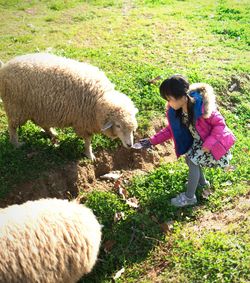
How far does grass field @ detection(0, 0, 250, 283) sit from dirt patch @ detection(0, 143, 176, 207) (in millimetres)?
131

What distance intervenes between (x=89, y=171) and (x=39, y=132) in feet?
3.80

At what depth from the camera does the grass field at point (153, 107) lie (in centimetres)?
470

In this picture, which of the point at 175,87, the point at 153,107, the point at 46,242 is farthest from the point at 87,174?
the point at 46,242

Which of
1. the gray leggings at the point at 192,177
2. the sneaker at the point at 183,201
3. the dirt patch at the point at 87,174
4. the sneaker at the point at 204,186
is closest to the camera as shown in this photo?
the gray leggings at the point at 192,177

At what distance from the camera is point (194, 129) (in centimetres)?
493

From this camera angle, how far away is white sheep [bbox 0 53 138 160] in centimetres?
569

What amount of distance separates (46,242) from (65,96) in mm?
2570

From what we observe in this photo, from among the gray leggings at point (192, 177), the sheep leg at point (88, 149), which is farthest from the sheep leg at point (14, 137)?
the gray leggings at point (192, 177)

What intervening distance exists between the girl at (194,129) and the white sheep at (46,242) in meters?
1.55

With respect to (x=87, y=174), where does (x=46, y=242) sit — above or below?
above

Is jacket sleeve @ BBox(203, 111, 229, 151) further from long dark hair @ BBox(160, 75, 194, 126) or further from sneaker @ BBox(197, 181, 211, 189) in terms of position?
sneaker @ BBox(197, 181, 211, 189)

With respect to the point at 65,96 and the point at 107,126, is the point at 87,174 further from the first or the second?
the point at 65,96

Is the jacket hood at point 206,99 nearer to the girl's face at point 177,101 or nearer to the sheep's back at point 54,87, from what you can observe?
the girl's face at point 177,101

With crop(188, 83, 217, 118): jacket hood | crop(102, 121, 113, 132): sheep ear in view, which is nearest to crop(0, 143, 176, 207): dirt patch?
crop(102, 121, 113, 132): sheep ear
